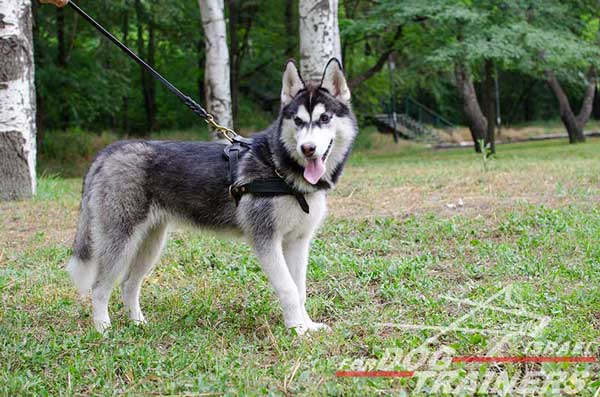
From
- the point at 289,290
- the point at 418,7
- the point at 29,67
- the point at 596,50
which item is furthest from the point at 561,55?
the point at 289,290

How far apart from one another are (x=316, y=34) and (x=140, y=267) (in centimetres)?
678

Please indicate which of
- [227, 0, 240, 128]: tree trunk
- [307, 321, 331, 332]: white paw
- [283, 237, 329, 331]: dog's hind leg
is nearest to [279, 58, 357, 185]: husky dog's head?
[283, 237, 329, 331]: dog's hind leg

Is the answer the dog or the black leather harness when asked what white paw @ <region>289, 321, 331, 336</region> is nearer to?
the dog

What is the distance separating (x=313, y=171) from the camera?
386cm

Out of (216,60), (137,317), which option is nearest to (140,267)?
(137,317)

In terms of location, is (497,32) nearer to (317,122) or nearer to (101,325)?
(317,122)

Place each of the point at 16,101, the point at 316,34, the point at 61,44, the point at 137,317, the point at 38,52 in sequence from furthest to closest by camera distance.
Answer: the point at 61,44 < the point at 38,52 < the point at 316,34 < the point at 16,101 < the point at 137,317

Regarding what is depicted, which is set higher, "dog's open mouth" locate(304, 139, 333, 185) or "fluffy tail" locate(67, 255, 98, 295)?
"dog's open mouth" locate(304, 139, 333, 185)

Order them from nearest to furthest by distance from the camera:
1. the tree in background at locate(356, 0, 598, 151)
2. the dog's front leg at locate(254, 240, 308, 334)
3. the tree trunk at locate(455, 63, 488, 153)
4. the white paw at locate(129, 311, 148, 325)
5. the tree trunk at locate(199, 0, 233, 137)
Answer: the dog's front leg at locate(254, 240, 308, 334) < the white paw at locate(129, 311, 148, 325) < the tree trunk at locate(199, 0, 233, 137) < the tree in background at locate(356, 0, 598, 151) < the tree trunk at locate(455, 63, 488, 153)

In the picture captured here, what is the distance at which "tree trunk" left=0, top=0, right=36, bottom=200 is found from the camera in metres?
8.18

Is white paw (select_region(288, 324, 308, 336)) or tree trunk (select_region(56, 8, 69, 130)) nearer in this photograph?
white paw (select_region(288, 324, 308, 336))

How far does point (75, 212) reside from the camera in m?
7.74

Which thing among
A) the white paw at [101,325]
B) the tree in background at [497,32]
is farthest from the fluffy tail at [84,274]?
the tree in background at [497,32]

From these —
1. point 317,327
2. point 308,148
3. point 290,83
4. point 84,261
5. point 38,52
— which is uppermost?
point 38,52
